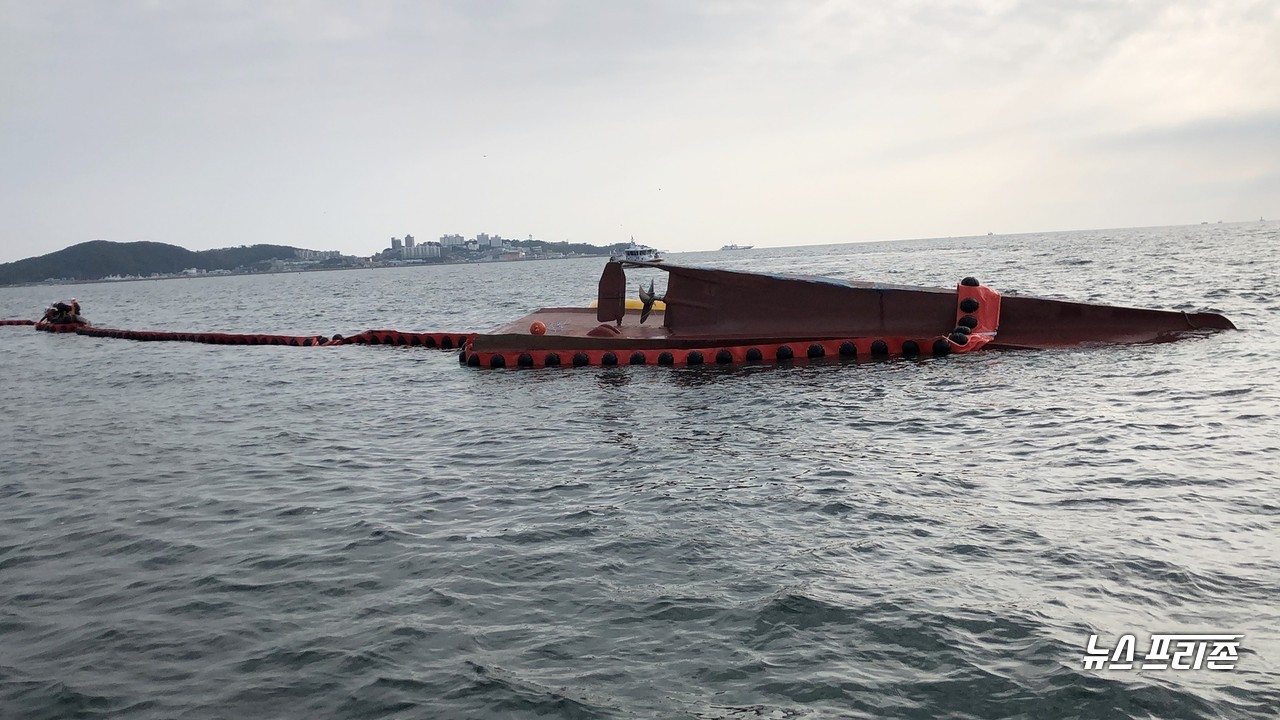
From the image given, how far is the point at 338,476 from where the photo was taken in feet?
34.9

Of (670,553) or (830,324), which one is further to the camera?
(830,324)

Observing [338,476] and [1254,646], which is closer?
[1254,646]

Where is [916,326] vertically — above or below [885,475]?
above

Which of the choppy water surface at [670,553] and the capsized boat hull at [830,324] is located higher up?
the capsized boat hull at [830,324]

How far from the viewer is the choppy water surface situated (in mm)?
5188

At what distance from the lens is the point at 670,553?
7.28 metres

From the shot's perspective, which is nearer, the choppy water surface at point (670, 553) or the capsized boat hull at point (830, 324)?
the choppy water surface at point (670, 553)

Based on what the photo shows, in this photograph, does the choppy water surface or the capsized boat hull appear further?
the capsized boat hull

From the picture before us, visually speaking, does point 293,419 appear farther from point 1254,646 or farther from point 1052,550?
point 1254,646

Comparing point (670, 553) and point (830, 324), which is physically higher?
point (830, 324)

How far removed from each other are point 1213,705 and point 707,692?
8.96ft

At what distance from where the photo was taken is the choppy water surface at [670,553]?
17.0 ft

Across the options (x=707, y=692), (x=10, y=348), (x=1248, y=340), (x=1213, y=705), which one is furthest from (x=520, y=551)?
(x=10, y=348)

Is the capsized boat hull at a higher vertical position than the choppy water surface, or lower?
higher
